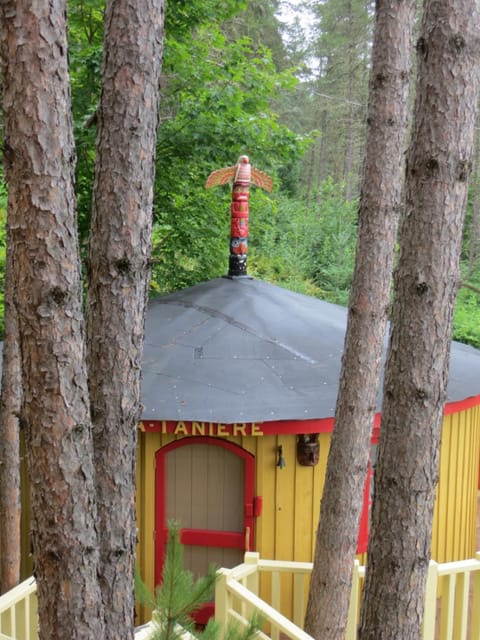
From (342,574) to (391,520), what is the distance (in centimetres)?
195

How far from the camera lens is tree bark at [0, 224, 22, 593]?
5660 mm

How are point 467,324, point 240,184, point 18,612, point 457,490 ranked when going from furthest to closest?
point 467,324 → point 240,184 → point 457,490 → point 18,612

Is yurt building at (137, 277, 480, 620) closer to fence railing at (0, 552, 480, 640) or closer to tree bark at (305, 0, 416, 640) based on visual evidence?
fence railing at (0, 552, 480, 640)

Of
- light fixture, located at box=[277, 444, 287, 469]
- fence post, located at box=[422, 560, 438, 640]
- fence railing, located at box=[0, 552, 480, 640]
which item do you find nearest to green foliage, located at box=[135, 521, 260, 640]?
fence railing, located at box=[0, 552, 480, 640]

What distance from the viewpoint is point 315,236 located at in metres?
19.5

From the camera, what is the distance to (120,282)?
240 cm

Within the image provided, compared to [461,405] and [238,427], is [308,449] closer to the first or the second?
[238,427]

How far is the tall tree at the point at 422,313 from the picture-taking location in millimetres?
2527

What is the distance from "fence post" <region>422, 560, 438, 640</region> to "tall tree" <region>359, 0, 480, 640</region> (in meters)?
1.79

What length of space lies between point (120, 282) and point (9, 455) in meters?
3.97

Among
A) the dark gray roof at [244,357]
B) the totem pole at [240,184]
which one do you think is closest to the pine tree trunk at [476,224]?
the dark gray roof at [244,357]

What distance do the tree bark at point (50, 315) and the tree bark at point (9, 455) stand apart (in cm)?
375

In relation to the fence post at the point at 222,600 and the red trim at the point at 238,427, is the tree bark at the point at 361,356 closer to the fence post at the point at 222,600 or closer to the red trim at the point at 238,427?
the fence post at the point at 222,600

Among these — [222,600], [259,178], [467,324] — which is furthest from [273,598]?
[467,324]
